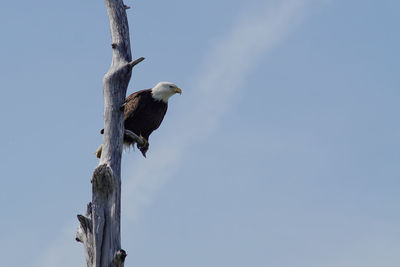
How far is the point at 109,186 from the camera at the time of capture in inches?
277

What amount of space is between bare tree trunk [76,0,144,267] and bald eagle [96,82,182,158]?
4.62 ft

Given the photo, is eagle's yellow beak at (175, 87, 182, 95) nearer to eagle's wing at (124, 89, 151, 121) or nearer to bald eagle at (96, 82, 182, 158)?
bald eagle at (96, 82, 182, 158)

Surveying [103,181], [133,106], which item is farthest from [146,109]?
[103,181]

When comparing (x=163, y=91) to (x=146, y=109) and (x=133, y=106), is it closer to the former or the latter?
(x=146, y=109)

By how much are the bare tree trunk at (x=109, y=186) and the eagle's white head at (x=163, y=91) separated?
1630mm

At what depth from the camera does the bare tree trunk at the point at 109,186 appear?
22.2 ft

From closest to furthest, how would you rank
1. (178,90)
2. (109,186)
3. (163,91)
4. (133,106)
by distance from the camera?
(109,186) < (133,106) < (163,91) < (178,90)

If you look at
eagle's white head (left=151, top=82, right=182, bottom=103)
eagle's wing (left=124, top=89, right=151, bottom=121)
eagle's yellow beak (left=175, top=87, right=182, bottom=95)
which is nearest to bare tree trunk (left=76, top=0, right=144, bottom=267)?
eagle's wing (left=124, top=89, right=151, bottom=121)

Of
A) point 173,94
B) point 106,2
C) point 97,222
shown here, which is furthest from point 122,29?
point 97,222

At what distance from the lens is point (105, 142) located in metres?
7.39

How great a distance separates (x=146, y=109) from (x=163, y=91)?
460mm

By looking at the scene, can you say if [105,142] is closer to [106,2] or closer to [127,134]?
[127,134]

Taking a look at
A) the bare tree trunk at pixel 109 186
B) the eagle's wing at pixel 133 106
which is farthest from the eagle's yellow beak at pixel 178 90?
the bare tree trunk at pixel 109 186

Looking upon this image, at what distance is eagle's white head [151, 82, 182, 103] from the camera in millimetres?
9594
